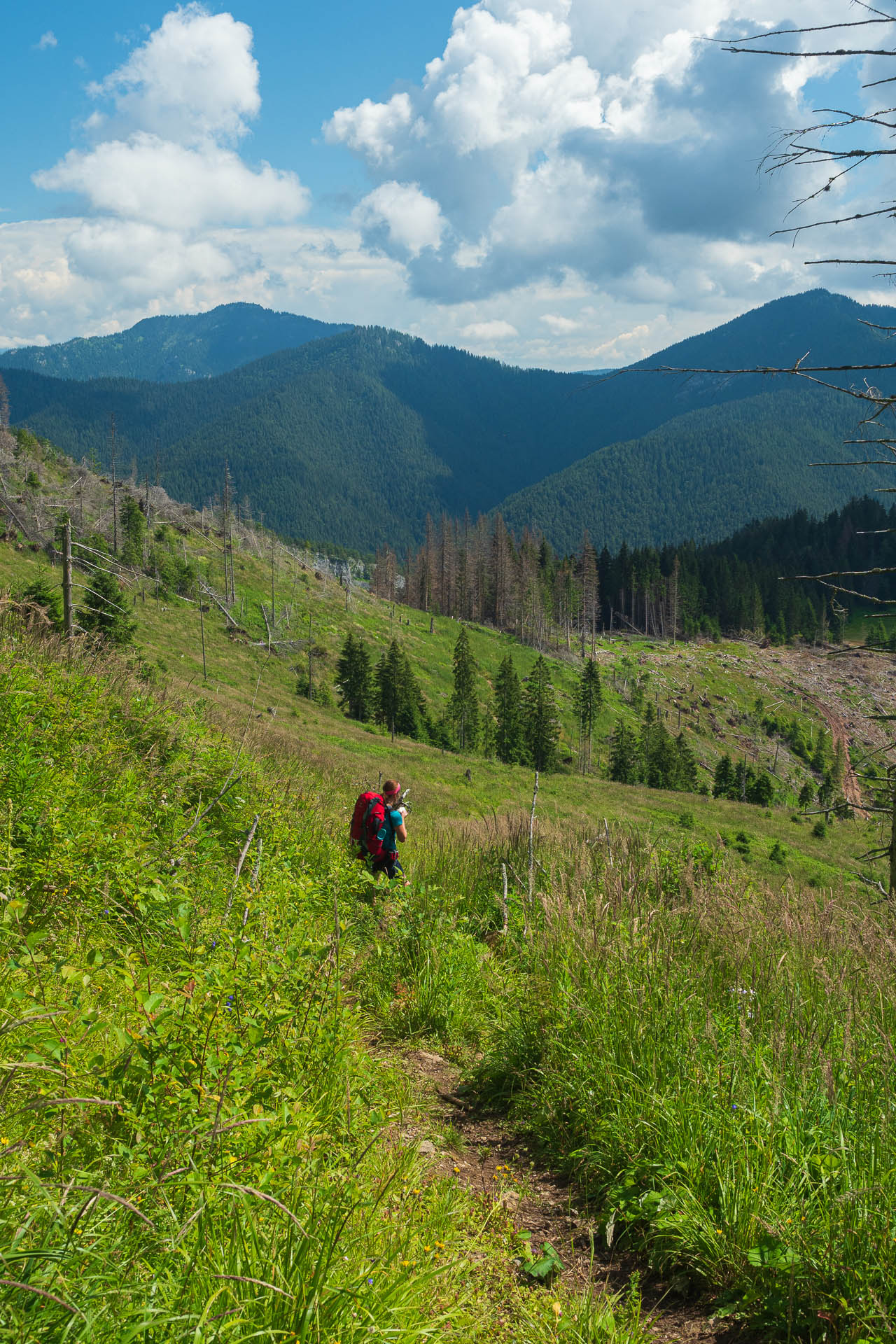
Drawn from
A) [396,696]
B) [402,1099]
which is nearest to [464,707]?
[396,696]

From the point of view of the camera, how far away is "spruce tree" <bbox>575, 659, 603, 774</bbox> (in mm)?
78688

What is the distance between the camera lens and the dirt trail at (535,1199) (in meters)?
2.72

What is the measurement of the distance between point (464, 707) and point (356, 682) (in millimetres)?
13198

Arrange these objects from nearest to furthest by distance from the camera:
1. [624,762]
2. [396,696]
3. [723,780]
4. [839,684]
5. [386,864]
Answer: [386,864]
[396,696]
[624,762]
[723,780]
[839,684]

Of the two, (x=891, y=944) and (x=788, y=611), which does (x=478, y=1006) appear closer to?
(x=891, y=944)

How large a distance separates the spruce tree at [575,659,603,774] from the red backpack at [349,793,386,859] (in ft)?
235

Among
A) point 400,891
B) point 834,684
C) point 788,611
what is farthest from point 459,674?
point 788,611

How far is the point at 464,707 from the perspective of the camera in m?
71.3

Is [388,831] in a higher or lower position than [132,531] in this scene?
lower

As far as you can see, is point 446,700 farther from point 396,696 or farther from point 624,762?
point 624,762

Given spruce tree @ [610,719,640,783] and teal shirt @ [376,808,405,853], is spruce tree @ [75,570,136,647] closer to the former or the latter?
teal shirt @ [376,808,405,853]

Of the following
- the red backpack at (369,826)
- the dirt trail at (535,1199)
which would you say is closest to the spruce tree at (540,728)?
the red backpack at (369,826)

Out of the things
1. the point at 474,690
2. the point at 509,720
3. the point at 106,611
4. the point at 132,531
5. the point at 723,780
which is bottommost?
the point at 723,780

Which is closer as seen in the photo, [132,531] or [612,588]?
[132,531]
